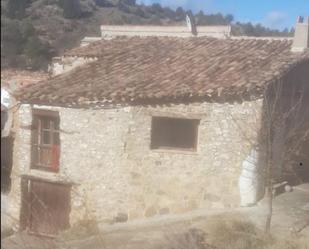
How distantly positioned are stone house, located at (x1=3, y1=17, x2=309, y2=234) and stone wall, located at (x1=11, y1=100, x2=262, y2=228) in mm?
18

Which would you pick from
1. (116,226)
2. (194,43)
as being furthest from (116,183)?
(194,43)

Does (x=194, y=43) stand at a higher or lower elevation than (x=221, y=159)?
higher

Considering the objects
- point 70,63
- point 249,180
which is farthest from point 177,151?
point 70,63

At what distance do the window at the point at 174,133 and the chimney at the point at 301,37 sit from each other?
272 cm

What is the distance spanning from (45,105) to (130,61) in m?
2.09

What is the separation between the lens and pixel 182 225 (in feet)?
28.5

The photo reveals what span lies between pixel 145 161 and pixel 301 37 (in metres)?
4.05

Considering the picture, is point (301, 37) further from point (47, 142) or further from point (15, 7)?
point (15, 7)

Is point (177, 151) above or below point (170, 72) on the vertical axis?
below

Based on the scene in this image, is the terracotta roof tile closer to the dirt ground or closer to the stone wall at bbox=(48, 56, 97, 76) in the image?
the stone wall at bbox=(48, 56, 97, 76)

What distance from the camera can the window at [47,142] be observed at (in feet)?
31.0

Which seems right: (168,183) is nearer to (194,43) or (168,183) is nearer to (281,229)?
(281,229)

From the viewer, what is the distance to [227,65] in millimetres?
10023

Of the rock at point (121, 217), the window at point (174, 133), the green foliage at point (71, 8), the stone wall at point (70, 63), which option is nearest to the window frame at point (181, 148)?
the window at point (174, 133)
